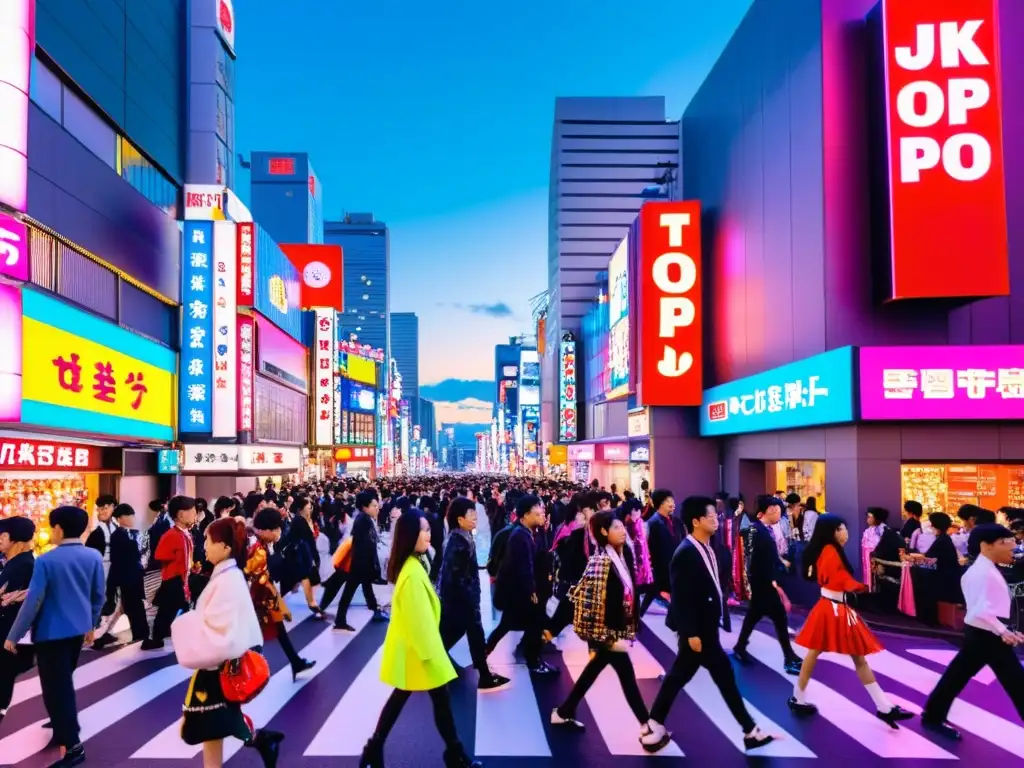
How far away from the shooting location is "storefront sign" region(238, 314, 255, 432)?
24.0m

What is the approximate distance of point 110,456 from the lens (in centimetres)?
1848

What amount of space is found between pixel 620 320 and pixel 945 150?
17.4 metres

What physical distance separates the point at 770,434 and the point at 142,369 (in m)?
16.6

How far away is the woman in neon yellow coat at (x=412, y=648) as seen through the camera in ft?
15.7

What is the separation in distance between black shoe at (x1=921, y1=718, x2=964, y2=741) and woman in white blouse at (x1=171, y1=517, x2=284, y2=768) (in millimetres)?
5184

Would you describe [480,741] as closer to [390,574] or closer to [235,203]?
[390,574]

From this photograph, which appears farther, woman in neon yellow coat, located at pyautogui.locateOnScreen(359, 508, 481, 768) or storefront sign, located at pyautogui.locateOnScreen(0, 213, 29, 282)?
storefront sign, located at pyautogui.locateOnScreen(0, 213, 29, 282)

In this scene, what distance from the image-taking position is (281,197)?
5094 inches

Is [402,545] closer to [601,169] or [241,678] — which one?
[241,678]

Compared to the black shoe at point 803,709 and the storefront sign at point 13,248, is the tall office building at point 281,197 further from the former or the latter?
the black shoe at point 803,709

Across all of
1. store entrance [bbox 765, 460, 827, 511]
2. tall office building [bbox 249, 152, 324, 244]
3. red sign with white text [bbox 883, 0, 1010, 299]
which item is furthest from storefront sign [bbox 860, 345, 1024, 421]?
tall office building [bbox 249, 152, 324, 244]

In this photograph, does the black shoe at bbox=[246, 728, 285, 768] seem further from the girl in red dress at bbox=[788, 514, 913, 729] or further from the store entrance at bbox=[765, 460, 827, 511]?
the store entrance at bbox=[765, 460, 827, 511]

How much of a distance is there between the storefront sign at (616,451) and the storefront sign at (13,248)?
23.6 meters

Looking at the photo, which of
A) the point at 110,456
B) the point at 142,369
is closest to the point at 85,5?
the point at 142,369
